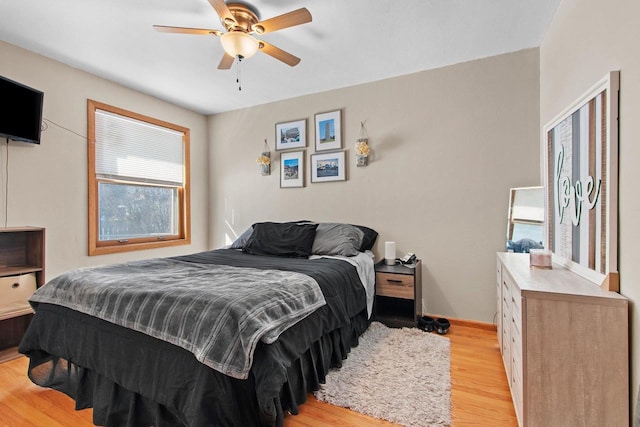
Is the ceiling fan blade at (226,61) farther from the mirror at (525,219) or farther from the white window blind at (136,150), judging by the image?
the mirror at (525,219)

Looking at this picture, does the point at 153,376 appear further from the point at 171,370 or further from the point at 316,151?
the point at 316,151

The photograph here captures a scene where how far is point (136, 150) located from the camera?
365 centimetres

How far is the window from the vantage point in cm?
325

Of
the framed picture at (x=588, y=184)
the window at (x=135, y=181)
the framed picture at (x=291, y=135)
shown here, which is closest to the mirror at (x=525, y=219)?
the framed picture at (x=588, y=184)

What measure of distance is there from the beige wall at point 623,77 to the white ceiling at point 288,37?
60 cm

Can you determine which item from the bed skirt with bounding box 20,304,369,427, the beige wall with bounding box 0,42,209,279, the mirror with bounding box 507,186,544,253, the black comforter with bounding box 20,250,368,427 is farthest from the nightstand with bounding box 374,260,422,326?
the beige wall with bounding box 0,42,209,279

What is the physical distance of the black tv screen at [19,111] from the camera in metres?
2.41

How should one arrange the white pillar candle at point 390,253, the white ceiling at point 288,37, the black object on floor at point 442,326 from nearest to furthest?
1. the white ceiling at point 288,37
2. the black object on floor at point 442,326
3. the white pillar candle at point 390,253

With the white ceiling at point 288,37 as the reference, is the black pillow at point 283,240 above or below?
below

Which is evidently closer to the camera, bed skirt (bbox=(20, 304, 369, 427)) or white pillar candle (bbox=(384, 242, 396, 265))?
bed skirt (bbox=(20, 304, 369, 427))

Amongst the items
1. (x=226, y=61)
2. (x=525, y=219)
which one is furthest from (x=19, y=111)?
(x=525, y=219)

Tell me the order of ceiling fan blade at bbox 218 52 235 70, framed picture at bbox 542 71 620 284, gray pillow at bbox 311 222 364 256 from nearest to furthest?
1. framed picture at bbox 542 71 620 284
2. ceiling fan blade at bbox 218 52 235 70
3. gray pillow at bbox 311 222 364 256

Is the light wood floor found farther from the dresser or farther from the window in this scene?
the window

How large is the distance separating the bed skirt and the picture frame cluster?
2042 mm
